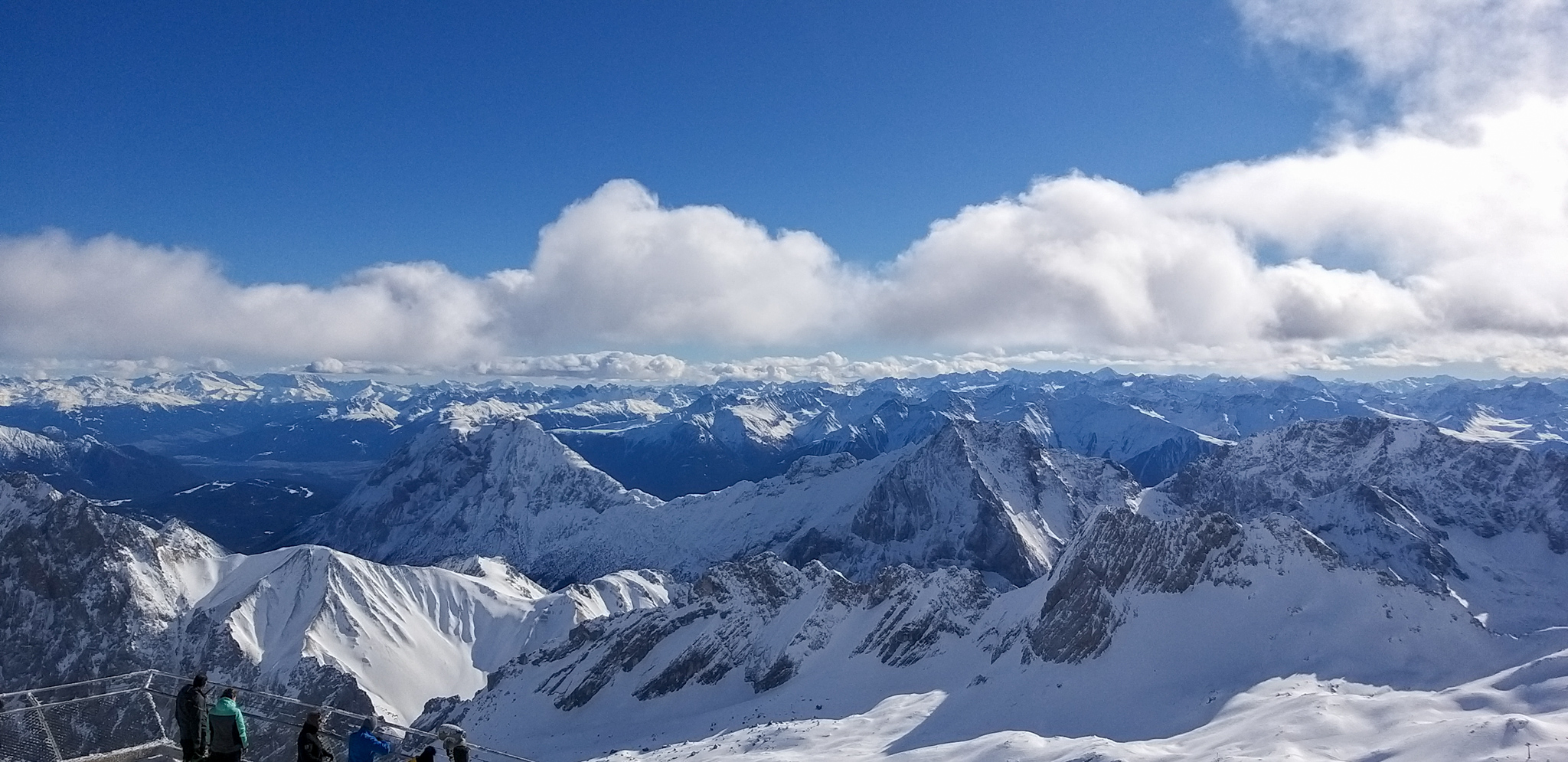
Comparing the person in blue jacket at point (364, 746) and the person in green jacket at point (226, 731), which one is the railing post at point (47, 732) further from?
the person in blue jacket at point (364, 746)

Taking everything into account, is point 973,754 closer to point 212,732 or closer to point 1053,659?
point 1053,659

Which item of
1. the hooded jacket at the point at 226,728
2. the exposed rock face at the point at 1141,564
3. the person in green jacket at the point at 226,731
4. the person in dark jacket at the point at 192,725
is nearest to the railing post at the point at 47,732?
the person in dark jacket at the point at 192,725

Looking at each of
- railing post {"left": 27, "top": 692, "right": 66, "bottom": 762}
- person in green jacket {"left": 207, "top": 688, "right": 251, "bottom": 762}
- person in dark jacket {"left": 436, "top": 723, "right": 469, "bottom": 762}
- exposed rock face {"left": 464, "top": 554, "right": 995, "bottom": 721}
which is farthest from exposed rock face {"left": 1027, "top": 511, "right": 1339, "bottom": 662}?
railing post {"left": 27, "top": 692, "right": 66, "bottom": 762}

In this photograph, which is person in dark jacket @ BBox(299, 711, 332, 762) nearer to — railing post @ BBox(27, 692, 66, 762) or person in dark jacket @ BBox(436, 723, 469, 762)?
person in dark jacket @ BBox(436, 723, 469, 762)

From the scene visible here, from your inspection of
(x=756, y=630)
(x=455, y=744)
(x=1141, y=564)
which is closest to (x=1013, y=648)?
(x=1141, y=564)

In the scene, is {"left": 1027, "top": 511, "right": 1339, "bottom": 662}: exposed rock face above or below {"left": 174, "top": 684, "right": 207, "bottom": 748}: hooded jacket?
below

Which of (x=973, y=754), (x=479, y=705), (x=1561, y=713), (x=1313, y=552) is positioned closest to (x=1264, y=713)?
(x=1561, y=713)

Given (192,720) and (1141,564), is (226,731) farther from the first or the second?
(1141,564)
